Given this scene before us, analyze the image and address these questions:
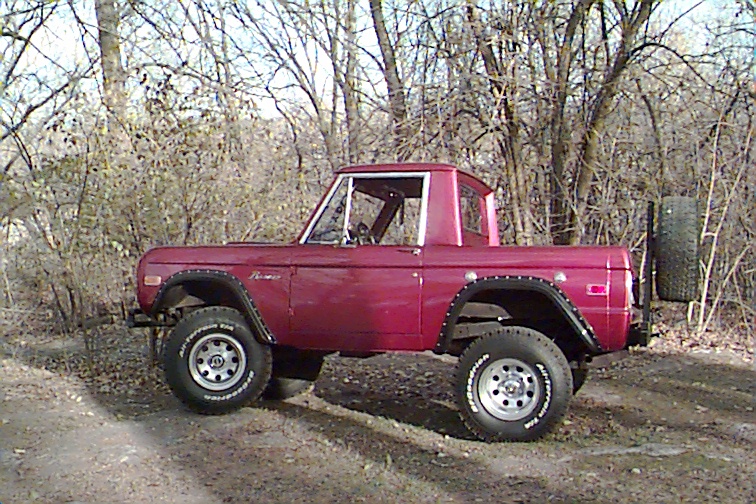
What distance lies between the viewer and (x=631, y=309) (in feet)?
18.5

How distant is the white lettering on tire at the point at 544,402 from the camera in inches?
218

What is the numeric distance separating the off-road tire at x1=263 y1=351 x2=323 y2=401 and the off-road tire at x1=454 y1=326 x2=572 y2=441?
1.75 meters

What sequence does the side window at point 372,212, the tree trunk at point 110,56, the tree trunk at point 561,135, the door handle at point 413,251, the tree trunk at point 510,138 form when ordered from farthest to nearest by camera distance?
the tree trunk at point 561,135
the tree trunk at point 510,138
the tree trunk at point 110,56
the side window at point 372,212
the door handle at point 413,251

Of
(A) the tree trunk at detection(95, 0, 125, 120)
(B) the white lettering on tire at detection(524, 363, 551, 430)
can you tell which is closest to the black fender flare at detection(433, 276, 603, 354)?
(B) the white lettering on tire at detection(524, 363, 551, 430)

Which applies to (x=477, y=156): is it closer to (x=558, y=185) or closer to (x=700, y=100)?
(x=558, y=185)

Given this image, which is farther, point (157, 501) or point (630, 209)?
point (630, 209)

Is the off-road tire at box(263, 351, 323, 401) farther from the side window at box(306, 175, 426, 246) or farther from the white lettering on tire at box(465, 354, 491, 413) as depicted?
the white lettering on tire at box(465, 354, 491, 413)

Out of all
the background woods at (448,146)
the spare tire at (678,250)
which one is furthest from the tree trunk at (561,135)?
the spare tire at (678,250)

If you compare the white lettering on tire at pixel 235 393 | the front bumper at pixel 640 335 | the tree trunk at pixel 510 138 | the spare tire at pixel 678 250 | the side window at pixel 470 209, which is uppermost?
the tree trunk at pixel 510 138

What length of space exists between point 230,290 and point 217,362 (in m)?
0.60

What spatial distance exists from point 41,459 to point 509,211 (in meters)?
7.53

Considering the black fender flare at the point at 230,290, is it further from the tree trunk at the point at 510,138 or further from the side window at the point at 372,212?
the tree trunk at the point at 510,138

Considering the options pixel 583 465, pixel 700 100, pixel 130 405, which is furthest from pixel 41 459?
pixel 700 100

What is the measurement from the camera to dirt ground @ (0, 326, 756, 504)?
15.0 ft
